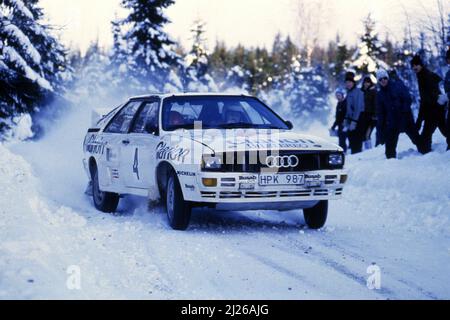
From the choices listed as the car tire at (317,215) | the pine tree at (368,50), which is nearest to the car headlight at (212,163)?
the car tire at (317,215)

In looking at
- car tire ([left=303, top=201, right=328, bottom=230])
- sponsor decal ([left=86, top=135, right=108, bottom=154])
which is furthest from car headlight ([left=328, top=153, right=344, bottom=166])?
sponsor decal ([left=86, top=135, right=108, bottom=154])

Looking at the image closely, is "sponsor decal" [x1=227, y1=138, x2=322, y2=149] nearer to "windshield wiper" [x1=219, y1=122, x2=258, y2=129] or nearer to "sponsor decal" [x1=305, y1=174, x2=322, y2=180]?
"sponsor decal" [x1=305, y1=174, x2=322, y2=180]

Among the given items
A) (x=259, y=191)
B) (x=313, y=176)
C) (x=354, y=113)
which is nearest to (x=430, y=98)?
(x=354, y=113)

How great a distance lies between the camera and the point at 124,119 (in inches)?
344

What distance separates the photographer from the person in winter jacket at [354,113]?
14.4 meters

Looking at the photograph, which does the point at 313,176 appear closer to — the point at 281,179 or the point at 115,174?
the point at 281,179

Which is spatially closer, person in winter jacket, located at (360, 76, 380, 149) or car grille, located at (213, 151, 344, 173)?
car grille, located at (213, 151, 344, 173)

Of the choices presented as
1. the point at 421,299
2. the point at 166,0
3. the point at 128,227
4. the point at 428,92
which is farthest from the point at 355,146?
the point at 166,0

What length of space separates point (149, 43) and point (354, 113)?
21.5 m

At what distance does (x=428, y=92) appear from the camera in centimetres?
1165

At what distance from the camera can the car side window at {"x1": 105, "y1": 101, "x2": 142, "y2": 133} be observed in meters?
8.55

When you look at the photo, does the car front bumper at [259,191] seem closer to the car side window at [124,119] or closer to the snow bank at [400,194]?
the snow bank at [400,194]

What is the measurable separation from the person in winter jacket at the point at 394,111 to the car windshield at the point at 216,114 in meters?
4.45

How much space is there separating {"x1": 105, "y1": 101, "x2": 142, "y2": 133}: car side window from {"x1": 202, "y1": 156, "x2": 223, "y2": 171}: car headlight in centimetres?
228
